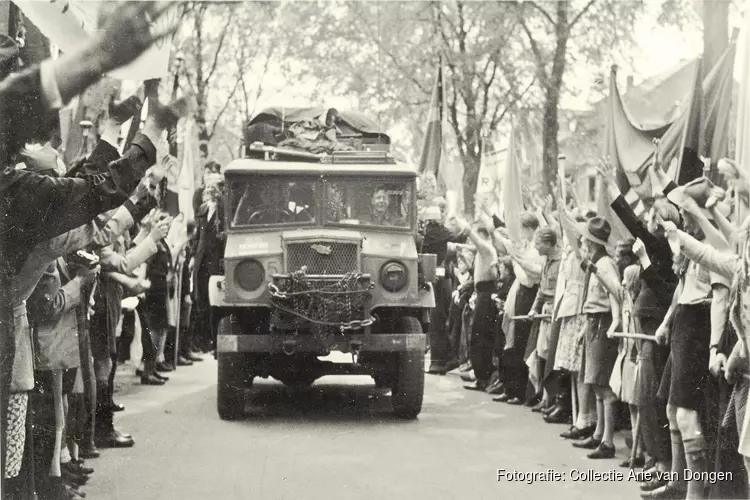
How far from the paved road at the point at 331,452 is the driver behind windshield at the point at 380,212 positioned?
1983 mm

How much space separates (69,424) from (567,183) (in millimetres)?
4771

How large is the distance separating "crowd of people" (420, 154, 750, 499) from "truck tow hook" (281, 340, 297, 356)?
2438 mm

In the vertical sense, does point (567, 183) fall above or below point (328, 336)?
above

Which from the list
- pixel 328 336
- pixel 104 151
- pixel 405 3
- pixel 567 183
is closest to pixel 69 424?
pixel 328 336

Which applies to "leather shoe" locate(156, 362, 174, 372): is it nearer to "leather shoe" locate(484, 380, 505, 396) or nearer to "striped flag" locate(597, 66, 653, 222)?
"leather shoe" locate(484, 380, 505, 396)

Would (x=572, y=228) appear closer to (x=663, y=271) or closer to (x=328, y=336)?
(x=663, y=271)

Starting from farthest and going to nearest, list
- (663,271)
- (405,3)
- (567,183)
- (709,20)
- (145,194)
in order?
(405,3)
(567,183)
(709,20)
(663,271)
(145,194)

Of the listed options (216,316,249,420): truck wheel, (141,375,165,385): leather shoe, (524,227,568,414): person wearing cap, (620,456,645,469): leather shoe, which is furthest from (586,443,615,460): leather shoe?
(141,375,165,385): leather shoe

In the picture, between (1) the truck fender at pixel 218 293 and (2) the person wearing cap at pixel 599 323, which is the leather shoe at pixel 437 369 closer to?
(1) the truck fender at pixel 218 293

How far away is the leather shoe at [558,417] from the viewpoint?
30.5 ft

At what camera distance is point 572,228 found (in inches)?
330

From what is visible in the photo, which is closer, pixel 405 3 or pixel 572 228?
pixel 572 228

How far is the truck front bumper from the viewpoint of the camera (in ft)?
29.6

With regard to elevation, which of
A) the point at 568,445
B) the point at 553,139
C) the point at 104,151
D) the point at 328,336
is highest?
the point at 553,139
